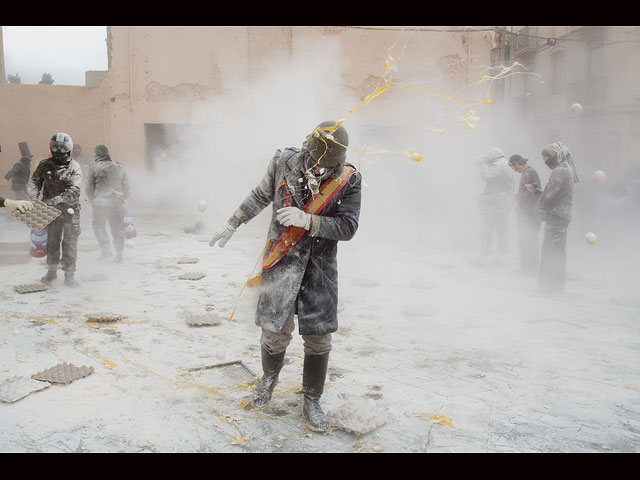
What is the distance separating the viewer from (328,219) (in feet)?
9.48

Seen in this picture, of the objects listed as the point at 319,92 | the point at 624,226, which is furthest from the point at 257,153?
the point at 624,226

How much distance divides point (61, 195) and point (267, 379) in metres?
3.82

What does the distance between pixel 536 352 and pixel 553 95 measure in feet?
49.5

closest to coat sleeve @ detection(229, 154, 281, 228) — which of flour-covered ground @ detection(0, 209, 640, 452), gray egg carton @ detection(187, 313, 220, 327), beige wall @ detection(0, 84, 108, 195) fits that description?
flour-covered ground @ detection(0, 209, 640, 452)

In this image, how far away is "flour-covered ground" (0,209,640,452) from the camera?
2834 millimetres

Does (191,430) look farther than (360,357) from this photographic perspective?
No

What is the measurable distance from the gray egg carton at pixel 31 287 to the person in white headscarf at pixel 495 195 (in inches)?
234

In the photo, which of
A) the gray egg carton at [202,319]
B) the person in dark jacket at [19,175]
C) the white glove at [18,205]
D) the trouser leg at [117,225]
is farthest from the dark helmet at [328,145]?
the person in dark jacket at [19,175]

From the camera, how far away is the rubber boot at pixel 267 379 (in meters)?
3.10

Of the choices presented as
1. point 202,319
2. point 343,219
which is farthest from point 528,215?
point 343,219

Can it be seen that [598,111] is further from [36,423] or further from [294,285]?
[36,423]

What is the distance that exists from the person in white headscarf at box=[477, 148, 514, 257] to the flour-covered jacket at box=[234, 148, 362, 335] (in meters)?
5.16

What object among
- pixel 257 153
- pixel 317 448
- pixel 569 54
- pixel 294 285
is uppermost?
pixel 569 54

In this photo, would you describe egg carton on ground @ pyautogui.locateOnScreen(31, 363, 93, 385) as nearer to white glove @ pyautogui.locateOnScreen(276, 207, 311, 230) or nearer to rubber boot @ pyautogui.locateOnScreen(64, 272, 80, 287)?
white glove @ pyautogui.locateOnScreen(276, 207, 311, 230)
